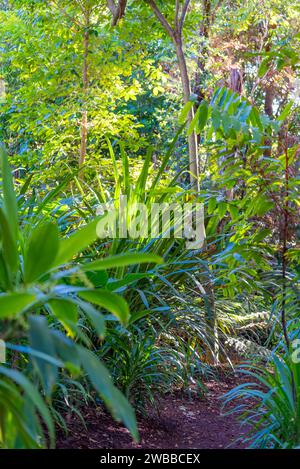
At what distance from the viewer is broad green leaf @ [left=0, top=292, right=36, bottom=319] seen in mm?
743

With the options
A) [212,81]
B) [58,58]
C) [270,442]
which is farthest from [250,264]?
[212,81]

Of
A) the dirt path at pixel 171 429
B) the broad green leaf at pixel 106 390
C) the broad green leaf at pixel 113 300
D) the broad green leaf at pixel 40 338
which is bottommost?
the dirt path at pixel 171 429

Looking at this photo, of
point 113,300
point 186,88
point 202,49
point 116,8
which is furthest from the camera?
point 202,49

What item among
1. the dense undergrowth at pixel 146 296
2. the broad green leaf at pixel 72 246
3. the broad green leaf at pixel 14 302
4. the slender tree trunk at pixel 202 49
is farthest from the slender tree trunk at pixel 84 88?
the broad green leaf at pixel 14 302

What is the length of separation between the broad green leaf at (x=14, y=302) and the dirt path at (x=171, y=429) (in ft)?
4.43

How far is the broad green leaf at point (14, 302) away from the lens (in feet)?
2.44

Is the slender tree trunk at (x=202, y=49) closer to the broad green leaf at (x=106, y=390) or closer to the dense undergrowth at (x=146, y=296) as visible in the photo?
the dense undergrowth at (x=146, y=296)

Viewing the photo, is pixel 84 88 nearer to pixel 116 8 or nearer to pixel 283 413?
pixel 116 8

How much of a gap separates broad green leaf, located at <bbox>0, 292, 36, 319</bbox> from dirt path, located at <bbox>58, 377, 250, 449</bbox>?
135 centimetres

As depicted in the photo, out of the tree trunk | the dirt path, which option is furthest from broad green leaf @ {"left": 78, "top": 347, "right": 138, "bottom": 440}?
the tree trunk

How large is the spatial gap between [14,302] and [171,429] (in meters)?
1.76

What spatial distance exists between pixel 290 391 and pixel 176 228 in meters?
1.19

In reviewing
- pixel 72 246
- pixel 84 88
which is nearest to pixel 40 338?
pixel 72 246

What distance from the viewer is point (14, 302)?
0.75 metres
